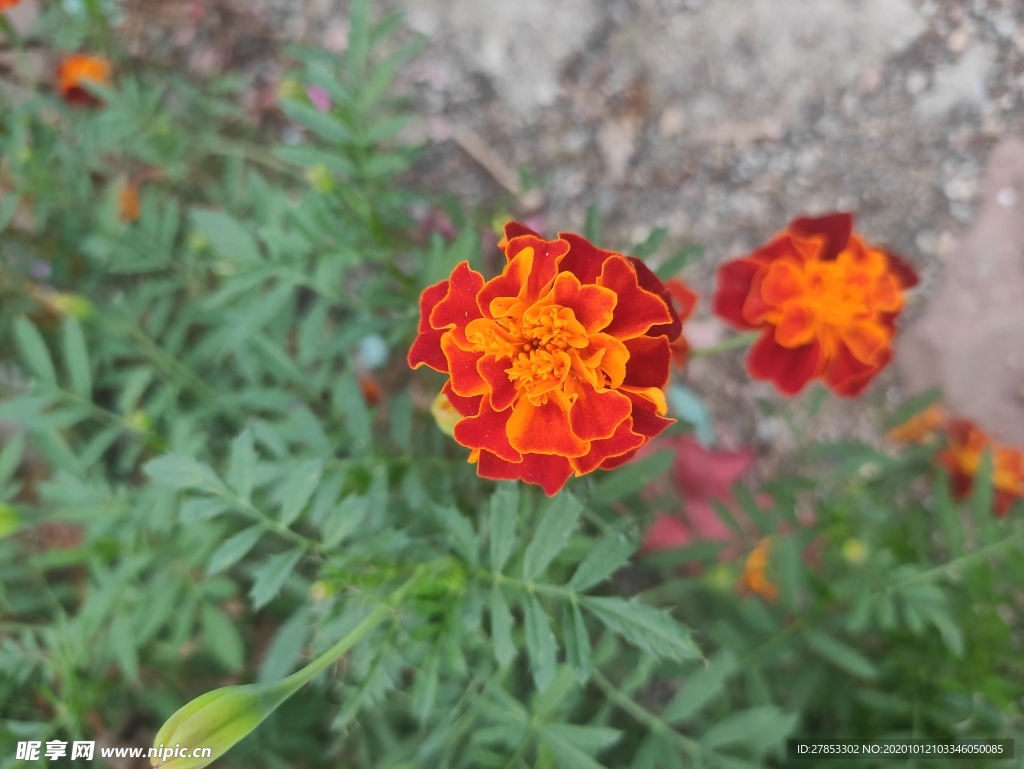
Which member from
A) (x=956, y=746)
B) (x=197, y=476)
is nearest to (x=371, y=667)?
(x=197, y=476)

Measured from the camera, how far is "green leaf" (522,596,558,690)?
1043 mm

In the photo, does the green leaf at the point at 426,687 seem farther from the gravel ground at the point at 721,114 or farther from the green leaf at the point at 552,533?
the gravel ground at the point at 721,114

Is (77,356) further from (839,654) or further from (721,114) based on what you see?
(721,114)

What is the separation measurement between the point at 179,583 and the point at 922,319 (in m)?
2.06

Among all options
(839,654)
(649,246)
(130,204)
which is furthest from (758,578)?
(130,204)

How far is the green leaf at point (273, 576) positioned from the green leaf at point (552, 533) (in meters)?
0.37

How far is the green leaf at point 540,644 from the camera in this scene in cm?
104

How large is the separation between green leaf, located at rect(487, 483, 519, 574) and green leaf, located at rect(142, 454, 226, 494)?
44 centimetres

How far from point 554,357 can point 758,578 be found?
137 centimetres

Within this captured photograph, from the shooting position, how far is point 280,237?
1363 mm

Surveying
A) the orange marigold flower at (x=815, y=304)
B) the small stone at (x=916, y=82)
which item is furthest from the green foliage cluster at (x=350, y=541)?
the small stone at (x=916, y=82)

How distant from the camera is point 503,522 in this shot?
113cm

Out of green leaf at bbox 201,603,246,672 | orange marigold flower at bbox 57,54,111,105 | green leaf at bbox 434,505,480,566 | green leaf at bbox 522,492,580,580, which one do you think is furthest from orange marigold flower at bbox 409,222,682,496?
orange marigold flower at bbox 57,54,111,105

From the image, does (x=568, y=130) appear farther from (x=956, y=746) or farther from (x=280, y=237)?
(x=956, y=746)
